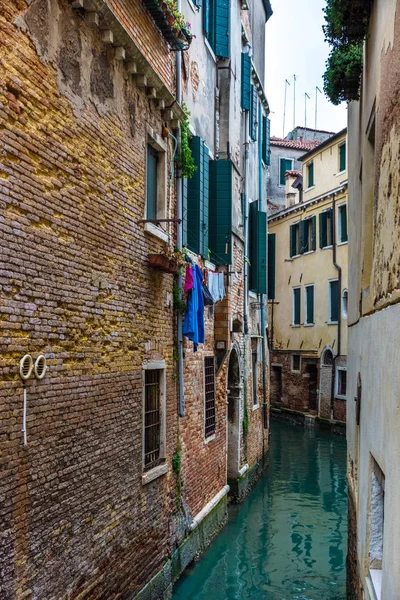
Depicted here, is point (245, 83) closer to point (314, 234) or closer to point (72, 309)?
point (72, 309)

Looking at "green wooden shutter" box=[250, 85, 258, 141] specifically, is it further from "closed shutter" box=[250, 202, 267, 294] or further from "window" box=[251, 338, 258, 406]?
"window" box=[251, 338, 258, 406]

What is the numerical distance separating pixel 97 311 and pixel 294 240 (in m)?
20.2

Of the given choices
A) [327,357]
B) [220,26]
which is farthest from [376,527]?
[327,357]

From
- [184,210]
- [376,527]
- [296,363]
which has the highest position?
[184,210]

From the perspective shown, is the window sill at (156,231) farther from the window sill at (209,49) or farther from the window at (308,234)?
the window at (308,234)

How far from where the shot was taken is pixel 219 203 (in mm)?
10250

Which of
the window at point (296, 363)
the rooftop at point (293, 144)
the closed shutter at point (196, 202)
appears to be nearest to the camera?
the closed shutter at point (196, 202)

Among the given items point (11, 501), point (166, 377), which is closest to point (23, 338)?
point (11, 501)

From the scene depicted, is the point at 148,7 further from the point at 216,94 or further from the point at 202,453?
the point at 202,453

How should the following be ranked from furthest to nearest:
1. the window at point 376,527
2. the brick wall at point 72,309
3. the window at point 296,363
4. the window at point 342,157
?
the window at point 296,363 → the window at point 342,157 → the brick wall at point 72,309 → the window at point 376,527

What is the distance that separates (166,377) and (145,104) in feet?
10.0

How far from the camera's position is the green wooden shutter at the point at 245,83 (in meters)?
12.9

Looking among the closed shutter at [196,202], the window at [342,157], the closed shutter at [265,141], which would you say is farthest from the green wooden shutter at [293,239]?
the closed shutter at [196,202]

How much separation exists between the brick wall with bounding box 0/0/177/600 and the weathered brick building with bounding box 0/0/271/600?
17 mm
